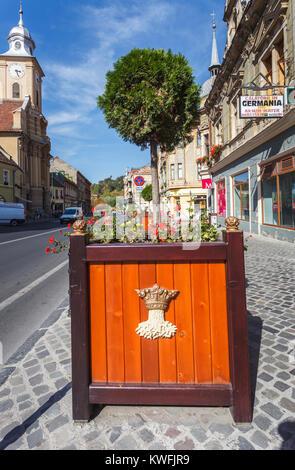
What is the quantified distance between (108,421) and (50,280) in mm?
4543

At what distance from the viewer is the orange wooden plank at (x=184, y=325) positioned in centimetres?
189

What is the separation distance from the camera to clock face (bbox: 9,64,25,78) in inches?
1681

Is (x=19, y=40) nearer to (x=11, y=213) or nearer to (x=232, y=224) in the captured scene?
(x=11, y=213)

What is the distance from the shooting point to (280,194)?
10.2m

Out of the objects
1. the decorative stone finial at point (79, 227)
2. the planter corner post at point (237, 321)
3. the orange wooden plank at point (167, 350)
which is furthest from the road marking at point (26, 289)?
the planter corner post at point (237, 321)

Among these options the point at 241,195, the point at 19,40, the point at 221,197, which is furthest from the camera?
the point at 19,40

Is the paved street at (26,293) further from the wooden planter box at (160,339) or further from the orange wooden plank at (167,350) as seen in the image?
the orange wooden plank at (167,350)

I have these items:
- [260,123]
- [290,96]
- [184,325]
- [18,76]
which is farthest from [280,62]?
[18,76]

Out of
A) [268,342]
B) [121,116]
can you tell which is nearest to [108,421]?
[268,342]

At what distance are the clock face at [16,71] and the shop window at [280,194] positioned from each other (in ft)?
154

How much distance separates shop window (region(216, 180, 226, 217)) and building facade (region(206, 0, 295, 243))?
2.25ft

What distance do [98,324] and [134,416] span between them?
2.44 feet
